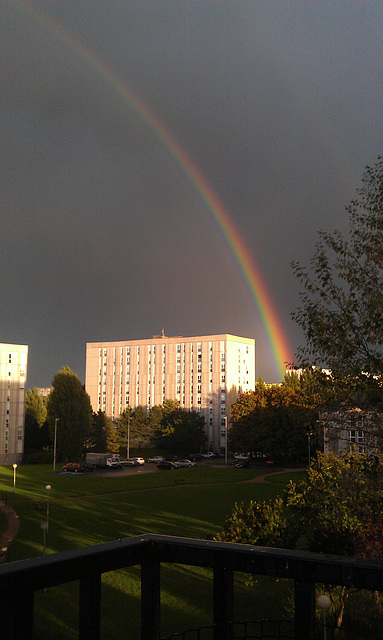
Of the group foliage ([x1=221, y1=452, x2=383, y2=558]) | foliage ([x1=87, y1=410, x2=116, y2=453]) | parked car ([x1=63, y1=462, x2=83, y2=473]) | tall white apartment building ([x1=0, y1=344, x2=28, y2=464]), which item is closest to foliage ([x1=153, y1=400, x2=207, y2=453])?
foliage ([x1=87, y1=410, x2=116, y2=453])

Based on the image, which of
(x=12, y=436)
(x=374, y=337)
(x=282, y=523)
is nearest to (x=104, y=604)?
(x=282, y=523)

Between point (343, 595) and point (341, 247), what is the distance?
10.6m

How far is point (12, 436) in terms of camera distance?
94.5 m

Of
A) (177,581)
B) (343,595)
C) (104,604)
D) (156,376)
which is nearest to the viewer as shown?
(343,595)

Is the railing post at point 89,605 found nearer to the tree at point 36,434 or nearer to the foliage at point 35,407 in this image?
the tree at point 36,434

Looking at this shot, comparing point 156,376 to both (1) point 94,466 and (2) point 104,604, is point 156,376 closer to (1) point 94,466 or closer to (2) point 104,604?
(1) point 94,466

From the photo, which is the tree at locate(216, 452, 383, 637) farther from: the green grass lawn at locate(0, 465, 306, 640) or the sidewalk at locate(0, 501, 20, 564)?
the sidewalk at locate(0, 501, 20, 564)

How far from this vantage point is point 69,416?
95.8 m

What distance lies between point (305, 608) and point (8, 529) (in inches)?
1416

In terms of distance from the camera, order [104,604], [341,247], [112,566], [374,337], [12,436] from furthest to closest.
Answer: [12,436] < [104,604] < [341,247] < [374,337] < [112,566]

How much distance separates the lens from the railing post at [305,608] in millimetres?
5109

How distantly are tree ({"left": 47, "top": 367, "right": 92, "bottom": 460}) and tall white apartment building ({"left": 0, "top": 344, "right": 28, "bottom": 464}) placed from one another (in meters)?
5.12

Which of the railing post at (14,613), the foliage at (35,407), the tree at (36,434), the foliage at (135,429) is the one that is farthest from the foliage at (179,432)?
the railing post at (14,613)

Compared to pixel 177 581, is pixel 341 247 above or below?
above
